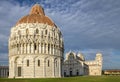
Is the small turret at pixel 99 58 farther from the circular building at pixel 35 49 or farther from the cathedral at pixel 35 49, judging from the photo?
the circular building at pixel 35 49

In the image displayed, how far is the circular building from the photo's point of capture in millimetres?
78500

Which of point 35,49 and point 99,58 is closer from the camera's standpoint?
point 35,49

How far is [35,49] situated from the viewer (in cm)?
7931

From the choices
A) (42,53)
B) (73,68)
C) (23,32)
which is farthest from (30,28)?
(73,68)

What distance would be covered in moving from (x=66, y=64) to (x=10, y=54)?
5352 centimetres

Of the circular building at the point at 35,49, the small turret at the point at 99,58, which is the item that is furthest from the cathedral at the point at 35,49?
the small turret at the point at 99,58

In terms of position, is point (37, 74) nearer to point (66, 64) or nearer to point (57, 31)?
point (57, 31)

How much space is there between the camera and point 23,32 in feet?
266

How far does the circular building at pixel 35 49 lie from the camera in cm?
7850

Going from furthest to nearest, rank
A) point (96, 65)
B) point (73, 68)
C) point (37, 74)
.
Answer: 1. point (96, 65)
2. point (73, 68)
3. point (37, 74)

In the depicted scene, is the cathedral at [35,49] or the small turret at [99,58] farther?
the small turret at [99,58]

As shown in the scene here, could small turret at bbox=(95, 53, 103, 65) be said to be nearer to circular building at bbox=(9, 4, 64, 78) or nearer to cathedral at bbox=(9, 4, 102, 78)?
cathedral at bbox=(9, 4, 102, 78)

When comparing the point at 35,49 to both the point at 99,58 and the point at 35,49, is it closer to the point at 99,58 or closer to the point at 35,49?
the point at 35,49

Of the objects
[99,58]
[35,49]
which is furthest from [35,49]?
[99,58]
